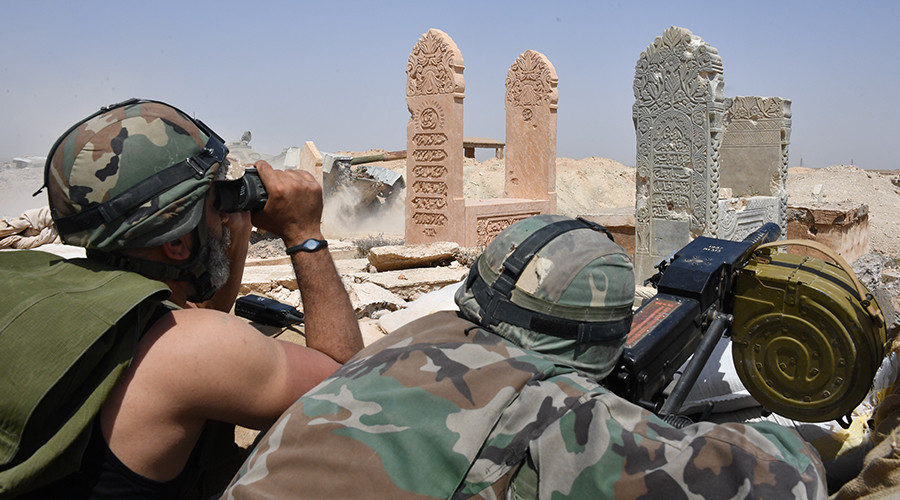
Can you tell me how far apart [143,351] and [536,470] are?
71cm

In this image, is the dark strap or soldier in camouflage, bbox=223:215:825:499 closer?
soldier in camouflage, bbox=223:215:825:499

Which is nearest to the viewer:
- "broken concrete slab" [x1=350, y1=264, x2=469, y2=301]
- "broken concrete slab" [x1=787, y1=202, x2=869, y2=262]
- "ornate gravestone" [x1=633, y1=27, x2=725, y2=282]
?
"broken concrete slab" [x1=350, y1=264, x2=469, y2=301]

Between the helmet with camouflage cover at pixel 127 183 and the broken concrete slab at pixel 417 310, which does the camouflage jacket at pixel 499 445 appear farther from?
the broken concrete slab at pixel 417 310

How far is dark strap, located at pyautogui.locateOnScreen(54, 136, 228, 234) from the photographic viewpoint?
3.74 ft

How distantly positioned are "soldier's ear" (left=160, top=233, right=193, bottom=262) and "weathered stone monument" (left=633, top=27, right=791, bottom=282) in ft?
20.8

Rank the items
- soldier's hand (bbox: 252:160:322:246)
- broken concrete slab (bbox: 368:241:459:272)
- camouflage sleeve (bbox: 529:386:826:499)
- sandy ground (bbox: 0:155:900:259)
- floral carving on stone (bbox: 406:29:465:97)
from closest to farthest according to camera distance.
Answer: camouflage sleeve (bbox: 529:386:826:499), soldier's hand (bbox: 252:160:322:246), broken concrete slab (bbox: 368:241:459:272), floral carving on stone (bbox: 406:29:465:97), sandy ground (bbox: 0:155:900:259)

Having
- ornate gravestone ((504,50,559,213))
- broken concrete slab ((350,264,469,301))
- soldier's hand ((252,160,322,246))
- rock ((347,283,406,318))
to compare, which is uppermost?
ornate gravestone ((504,50,559,213))

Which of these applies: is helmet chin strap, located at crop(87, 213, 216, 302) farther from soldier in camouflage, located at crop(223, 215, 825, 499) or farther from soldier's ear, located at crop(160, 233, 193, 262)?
soldier in camouflage, located at crop(223, 215, 825, 499)

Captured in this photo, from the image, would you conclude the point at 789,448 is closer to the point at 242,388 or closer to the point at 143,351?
the point at 242,388

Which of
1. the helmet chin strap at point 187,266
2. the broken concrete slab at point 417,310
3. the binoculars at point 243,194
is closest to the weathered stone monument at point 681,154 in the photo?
the broken concrete slab at point 417,310

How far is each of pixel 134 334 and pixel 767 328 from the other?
1.71m

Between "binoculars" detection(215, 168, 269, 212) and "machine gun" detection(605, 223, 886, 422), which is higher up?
"binoculars" detection(215, 168, 269, 212)

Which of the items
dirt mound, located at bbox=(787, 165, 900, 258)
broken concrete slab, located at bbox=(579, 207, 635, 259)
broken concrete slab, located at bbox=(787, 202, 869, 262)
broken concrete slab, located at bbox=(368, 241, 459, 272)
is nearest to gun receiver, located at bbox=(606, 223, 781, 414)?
broken concrete slab, located at bbox=(368, 241, 459, 272)

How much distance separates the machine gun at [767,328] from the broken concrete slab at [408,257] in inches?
155
